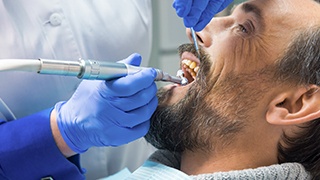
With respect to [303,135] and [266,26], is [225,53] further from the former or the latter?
[303,135]

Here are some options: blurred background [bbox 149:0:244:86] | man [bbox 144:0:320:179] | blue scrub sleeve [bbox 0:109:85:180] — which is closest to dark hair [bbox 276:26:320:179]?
man [bbox 144:0:320:179]

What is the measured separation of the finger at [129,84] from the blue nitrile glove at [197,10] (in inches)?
6.6

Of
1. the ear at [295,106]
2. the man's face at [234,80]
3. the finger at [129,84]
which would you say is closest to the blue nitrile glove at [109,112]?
the finger at [129,84]

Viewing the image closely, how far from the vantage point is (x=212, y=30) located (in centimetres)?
145

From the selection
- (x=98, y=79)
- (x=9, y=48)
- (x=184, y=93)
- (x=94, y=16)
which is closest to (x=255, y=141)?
(x=184, y=93)

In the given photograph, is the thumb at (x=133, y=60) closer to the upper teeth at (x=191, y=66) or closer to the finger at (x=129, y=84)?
the finger at (x=129, y=84)

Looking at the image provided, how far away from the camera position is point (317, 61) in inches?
52.1

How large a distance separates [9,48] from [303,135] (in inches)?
33.0

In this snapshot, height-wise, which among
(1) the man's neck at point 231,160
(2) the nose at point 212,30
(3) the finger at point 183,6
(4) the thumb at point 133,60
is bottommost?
(1) the man's neck at point 231,160

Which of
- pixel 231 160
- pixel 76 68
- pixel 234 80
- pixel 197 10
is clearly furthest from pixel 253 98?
pixel 76 68

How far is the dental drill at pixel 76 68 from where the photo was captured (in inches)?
42.4

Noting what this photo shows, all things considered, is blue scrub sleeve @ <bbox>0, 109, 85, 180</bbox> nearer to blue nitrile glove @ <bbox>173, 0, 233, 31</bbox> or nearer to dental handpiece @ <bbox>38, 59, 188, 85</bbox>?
dental handpiece @ <bbox>38, 59, 188, 85</bbox>

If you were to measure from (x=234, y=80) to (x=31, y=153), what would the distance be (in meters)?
0.57

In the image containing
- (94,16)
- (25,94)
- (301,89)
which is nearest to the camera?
(301,89)
